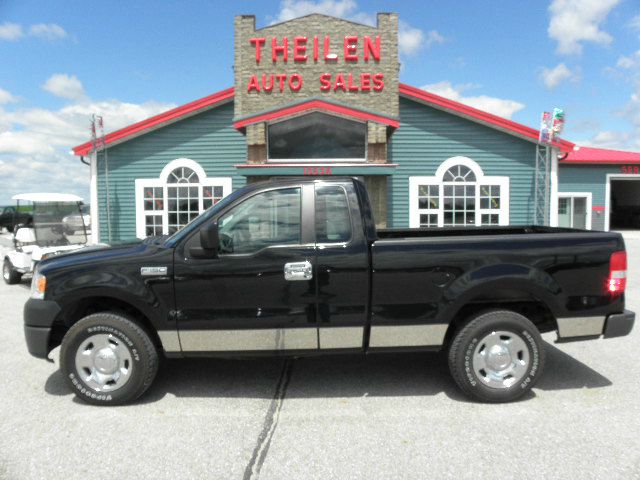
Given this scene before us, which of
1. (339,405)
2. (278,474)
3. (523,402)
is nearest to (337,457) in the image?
(278,474)

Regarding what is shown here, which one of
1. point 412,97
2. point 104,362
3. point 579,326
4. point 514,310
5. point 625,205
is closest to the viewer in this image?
point 104,362

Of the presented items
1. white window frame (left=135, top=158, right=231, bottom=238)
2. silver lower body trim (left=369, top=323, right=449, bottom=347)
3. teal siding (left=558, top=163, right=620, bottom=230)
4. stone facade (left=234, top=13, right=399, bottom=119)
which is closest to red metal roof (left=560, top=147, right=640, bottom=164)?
teal siding (left=558, top=163, right=620, bottom=230)

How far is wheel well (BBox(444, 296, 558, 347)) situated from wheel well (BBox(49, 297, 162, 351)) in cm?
257

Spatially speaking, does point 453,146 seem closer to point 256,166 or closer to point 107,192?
point 256,166

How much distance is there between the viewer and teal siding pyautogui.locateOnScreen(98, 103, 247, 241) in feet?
45.7

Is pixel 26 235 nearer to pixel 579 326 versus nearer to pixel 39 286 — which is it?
pixel 39 286

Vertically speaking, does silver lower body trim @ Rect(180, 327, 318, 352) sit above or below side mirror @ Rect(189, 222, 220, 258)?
below

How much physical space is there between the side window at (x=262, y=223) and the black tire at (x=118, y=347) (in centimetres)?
101

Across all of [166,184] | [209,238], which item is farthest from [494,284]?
[166,184]

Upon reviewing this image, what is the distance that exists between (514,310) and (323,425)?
79.9 inches

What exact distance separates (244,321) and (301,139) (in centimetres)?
893

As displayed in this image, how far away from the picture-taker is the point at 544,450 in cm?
317

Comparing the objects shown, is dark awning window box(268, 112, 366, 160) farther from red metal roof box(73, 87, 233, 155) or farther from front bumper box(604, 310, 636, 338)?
front bumper box(604, 310, 636, 338)

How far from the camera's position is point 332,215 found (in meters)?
3.98
